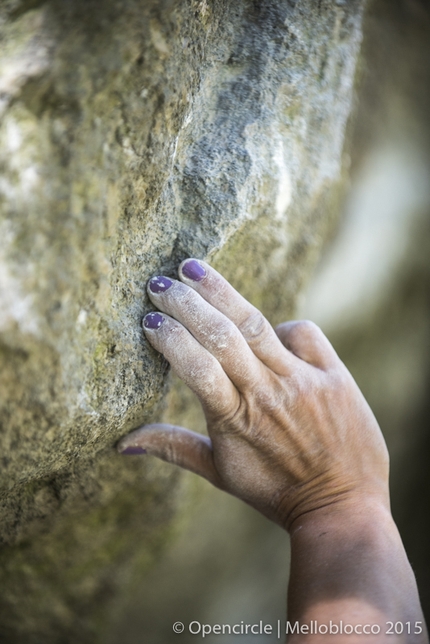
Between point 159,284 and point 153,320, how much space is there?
0.05 meters

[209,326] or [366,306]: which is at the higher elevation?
[209,326]

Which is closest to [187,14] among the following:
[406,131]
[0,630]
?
[406,131]

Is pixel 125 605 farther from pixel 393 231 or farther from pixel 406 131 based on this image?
pixel 406 131

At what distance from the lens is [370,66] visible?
1348 millimetres

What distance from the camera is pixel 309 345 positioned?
748 millimetres

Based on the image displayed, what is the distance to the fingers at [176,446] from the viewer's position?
760mm

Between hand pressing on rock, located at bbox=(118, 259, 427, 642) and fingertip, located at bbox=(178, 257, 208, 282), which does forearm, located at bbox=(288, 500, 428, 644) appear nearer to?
hand pressing on rock, located at bbox=(118, 259, 427, 642)

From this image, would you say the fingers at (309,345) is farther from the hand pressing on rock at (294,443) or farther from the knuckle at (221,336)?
the knuckle at (221,336)

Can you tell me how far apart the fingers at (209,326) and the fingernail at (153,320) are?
12 millimetres

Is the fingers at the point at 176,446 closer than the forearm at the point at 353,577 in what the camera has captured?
No

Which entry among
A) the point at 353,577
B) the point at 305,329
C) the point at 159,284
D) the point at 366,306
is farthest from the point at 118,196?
the point at 366,306

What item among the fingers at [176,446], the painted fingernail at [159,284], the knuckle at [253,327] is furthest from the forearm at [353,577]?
the painted fingernail at [159,284]

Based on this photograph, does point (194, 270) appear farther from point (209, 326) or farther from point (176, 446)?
point (176, 446)

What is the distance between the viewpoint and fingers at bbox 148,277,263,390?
611mm
